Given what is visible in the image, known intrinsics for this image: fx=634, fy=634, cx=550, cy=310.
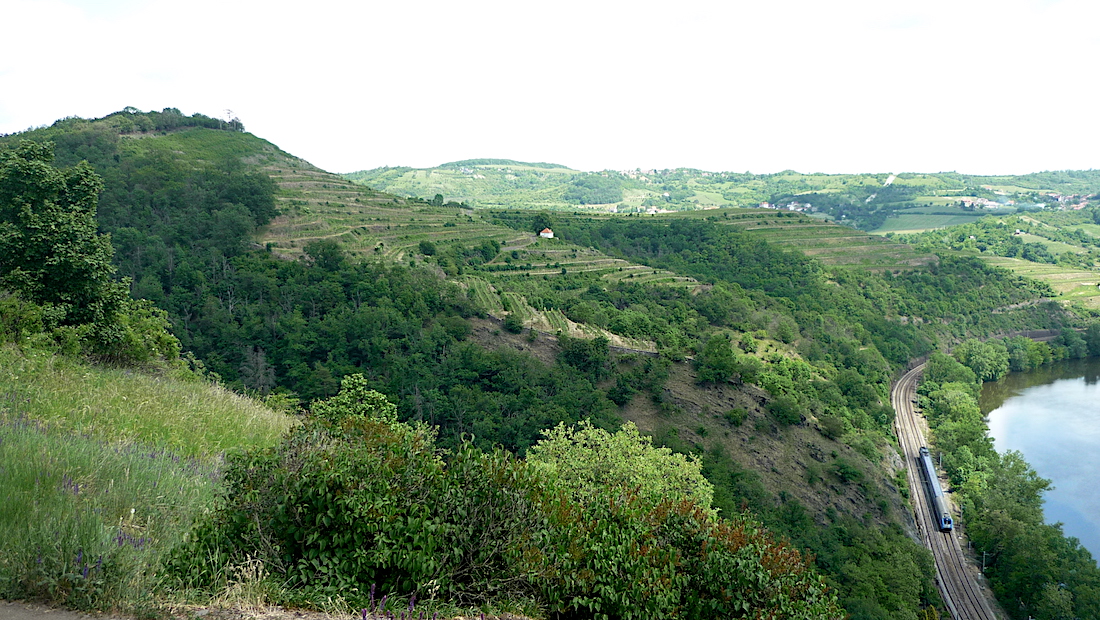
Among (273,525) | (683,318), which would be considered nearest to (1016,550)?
(683,318)

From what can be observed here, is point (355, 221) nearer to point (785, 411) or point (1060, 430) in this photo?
point (785, 411)

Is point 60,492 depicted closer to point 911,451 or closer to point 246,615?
point 246,615

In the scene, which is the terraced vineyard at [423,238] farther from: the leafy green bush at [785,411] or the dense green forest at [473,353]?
the leafy green bush at [785,411]

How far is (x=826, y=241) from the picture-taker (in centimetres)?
8812

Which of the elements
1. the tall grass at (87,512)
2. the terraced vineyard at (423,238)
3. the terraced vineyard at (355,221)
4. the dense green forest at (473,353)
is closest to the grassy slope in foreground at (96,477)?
the tall grass at (87,512)

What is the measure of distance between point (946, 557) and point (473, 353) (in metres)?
28.2

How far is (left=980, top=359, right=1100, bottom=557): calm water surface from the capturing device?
3925 centimetres

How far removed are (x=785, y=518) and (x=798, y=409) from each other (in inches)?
402

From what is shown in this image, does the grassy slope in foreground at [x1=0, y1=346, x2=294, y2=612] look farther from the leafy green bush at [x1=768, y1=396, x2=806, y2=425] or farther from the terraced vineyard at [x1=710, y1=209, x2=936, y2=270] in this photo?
the terraced vineyard at [x1=710, y1=209, x2=936, y2=270]

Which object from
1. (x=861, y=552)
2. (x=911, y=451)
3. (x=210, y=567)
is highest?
(x=210, y=567)

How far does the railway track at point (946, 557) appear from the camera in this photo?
100.0 feet

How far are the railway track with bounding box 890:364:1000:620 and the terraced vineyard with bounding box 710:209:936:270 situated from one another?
3722cm

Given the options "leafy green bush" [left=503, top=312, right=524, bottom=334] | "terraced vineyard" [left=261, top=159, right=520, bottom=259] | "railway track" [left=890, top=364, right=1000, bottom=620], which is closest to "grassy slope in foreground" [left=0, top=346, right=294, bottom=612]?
"leafy green bush" [left=503, top=312, right=524, bottom=334]

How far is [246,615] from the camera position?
4.10 metres
